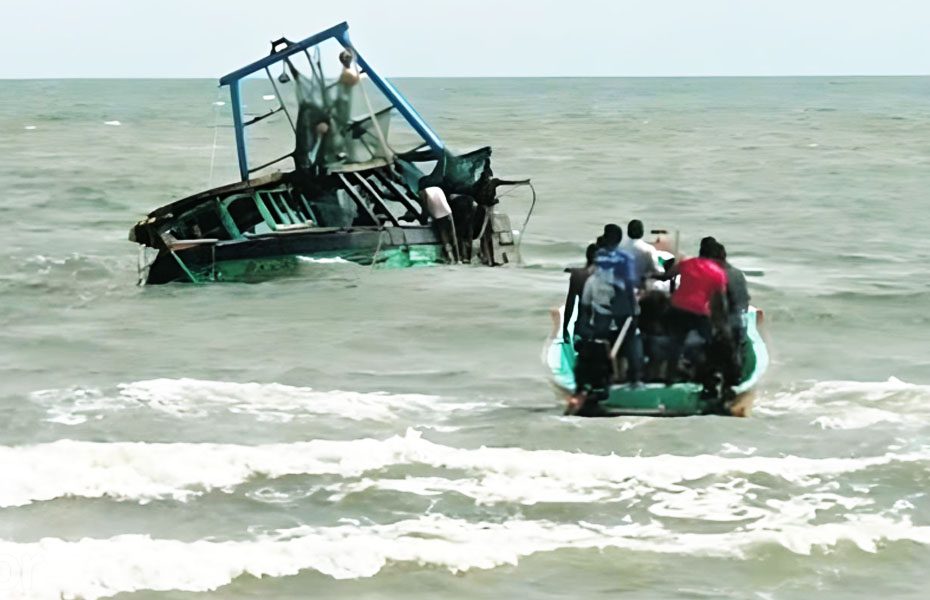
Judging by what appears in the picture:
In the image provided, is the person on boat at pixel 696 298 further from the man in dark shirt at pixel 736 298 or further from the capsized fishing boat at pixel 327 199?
the capsized fishing boat at pixel 327 199

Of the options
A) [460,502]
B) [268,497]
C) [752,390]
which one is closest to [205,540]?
[268,497]

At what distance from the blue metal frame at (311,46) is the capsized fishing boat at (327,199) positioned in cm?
2

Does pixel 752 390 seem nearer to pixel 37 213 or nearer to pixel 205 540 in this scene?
pixel 205 540

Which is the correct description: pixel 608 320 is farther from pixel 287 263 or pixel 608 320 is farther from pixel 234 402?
pixel 287 263

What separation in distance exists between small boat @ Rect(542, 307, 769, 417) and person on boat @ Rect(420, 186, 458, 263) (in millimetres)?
9752

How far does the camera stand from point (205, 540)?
1223cm

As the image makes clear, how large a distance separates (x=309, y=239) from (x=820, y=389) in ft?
28.8

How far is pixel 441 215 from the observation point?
79.9ft

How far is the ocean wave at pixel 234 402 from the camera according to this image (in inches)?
646

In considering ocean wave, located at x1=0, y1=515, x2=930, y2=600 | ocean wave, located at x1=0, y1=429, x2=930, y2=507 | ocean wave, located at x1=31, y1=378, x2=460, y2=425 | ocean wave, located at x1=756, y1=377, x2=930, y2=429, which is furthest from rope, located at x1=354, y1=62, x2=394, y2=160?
ocean wave, located at x1=0, y1=515, x2=930, y2=600

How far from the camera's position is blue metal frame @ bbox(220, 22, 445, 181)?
23688mm

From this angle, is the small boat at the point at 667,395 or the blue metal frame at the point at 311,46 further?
the blue metal frame at the point at 311,46

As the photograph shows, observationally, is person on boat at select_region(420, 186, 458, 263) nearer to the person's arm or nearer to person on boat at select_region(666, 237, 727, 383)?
the person's arm

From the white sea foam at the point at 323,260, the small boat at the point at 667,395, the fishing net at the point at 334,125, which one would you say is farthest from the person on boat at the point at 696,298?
the fishing net at the point at 334,125
